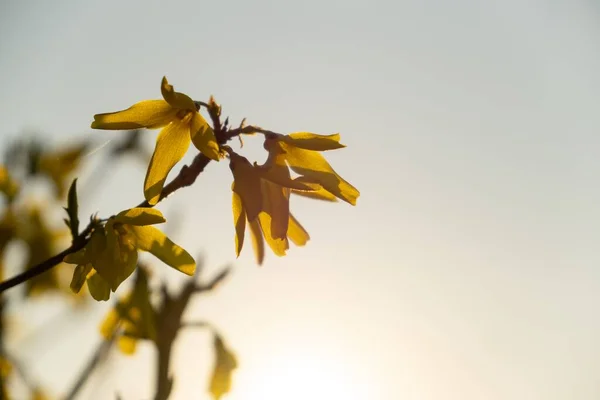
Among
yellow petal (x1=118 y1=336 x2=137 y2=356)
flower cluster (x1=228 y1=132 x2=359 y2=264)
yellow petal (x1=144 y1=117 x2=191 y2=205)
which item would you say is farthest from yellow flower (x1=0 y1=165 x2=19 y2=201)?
flower cluster (x1=228 y1=132 x2=359 y2=264)

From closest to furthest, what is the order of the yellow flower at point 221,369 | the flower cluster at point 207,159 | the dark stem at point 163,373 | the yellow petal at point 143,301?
1. the dark stem at point 163,373
2. the flower cluster at point 207,159
3. the yellow petal at point 143,301
4. the yellow flower at point 221,369

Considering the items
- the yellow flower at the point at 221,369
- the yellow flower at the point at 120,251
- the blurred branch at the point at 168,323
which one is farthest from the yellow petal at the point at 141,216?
the yellow flower at the point at 221,369

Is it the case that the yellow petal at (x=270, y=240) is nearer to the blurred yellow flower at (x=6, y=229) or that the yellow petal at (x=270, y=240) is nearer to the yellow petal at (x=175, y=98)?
the yellow petal at (x=175, y=98)

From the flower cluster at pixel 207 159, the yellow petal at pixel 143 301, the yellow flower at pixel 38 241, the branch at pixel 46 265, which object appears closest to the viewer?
the branch at pixel 46 265

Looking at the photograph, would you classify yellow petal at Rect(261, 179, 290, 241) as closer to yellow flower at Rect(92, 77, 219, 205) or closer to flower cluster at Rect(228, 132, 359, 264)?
flower cluster at Rect(228, 132, 359, 264)

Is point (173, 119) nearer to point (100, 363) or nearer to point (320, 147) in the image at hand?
point (320, 147)

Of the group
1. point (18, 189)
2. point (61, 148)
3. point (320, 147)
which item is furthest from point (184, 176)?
point (61, 148)

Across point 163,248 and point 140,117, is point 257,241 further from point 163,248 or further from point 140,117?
point 140,117
